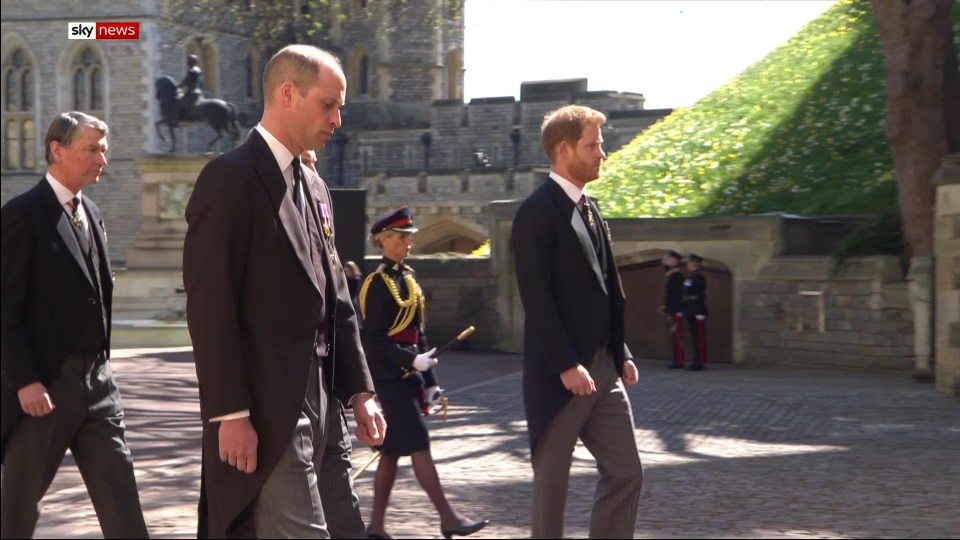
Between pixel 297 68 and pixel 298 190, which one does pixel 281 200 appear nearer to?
pixel 298 190

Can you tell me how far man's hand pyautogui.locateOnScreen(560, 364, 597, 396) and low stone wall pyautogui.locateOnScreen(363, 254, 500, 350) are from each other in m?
17.9

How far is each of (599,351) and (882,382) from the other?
12.7 metres

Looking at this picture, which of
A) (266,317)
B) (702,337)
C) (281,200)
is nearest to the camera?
(266,317)

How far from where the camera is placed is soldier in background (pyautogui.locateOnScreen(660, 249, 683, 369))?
2073 centimetres

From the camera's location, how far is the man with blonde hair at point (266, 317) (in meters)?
4.44

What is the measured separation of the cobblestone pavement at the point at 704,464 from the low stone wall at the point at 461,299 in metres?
5.94

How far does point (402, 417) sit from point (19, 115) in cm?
5289

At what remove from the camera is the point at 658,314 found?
2239 cm

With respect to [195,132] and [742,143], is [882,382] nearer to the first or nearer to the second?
[742,143]

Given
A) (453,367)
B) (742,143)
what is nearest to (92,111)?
(742,143)

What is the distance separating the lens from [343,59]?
64.6 meters

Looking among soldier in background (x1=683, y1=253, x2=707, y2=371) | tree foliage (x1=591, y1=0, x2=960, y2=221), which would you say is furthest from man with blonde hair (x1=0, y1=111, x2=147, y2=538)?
tree foliage (x1=591, y1=0, x2=960, y2=221)

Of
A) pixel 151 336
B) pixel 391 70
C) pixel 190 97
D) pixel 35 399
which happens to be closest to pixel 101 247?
pixel 35 399

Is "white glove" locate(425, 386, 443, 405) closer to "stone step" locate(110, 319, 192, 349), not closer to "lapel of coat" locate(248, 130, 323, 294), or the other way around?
"lapel of coat" locate(248, 130, 323, 294)
